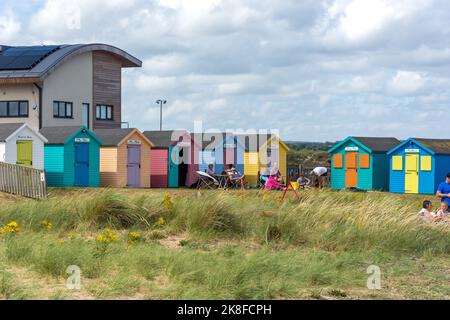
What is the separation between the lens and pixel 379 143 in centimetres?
3731

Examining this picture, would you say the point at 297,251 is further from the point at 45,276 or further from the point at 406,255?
the point at 45,276

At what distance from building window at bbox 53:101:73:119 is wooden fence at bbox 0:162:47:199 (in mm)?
17414

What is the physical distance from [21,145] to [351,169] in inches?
582

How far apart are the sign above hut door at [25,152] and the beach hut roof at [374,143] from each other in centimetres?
1376

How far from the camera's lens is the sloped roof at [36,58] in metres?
43.0

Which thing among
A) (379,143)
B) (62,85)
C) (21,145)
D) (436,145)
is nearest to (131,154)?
(21,145)

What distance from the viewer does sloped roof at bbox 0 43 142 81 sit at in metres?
43.0

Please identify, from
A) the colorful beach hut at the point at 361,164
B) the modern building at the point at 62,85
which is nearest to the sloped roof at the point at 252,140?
the colorful beach hut at the point at 361,164

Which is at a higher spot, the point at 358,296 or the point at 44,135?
the point at 44,135

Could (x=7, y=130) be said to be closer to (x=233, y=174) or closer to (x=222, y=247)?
(x=233, y=174)

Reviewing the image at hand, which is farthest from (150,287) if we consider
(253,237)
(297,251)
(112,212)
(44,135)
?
(44,135)

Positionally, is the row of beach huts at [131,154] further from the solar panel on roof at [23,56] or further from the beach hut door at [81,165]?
the solar panel on roof at [23,56]

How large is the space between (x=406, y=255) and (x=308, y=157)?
63901 mm
